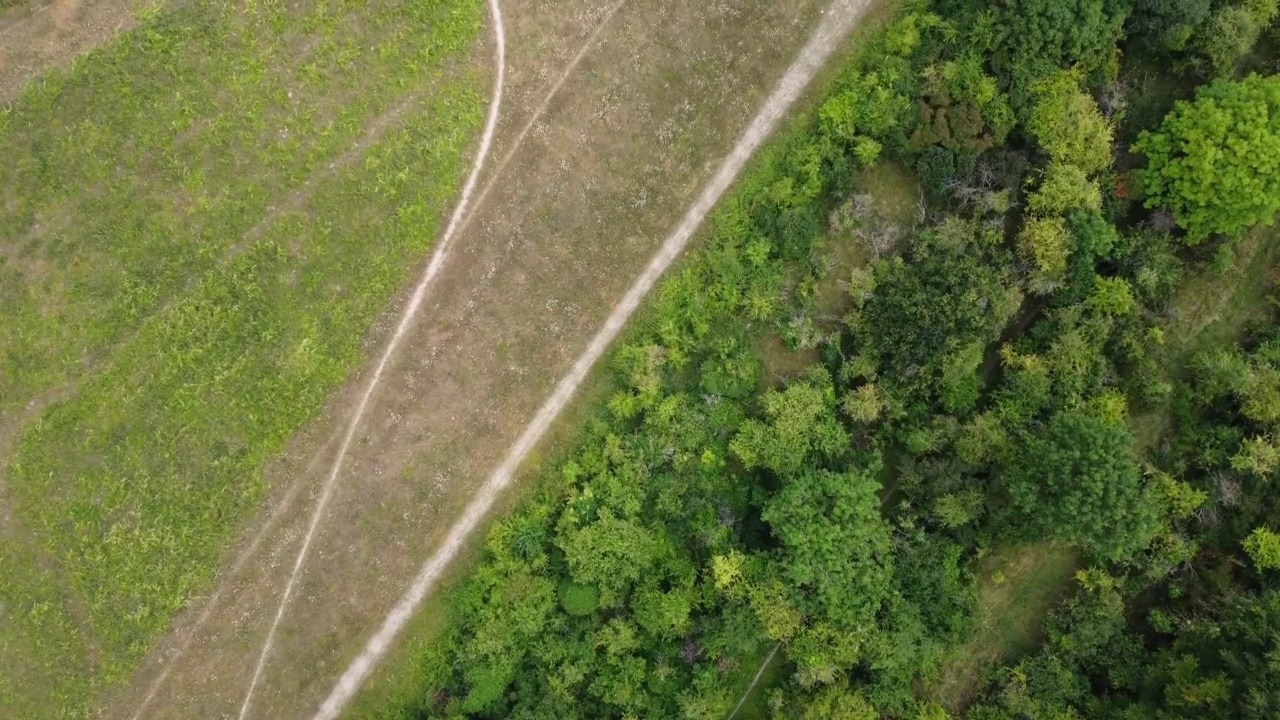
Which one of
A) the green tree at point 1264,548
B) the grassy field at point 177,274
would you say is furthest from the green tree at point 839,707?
the grassy field at point 177,274

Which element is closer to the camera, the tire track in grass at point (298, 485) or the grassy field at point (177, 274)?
the grassy field at point (177, 274)

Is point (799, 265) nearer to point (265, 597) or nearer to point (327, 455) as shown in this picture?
point (327, 455)

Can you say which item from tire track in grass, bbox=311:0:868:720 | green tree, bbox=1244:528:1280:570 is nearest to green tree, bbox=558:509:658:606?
tire track in grass, bbox=311:0:868:720

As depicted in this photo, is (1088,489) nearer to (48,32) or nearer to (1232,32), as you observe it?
(1232,32)

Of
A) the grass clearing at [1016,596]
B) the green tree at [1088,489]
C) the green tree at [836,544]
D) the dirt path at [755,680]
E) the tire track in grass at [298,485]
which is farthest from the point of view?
the dirt path at [755,680]

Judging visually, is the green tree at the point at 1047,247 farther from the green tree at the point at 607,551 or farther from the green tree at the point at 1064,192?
the green tree at the point at 607,551

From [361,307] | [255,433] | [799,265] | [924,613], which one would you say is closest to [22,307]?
[255,433]
